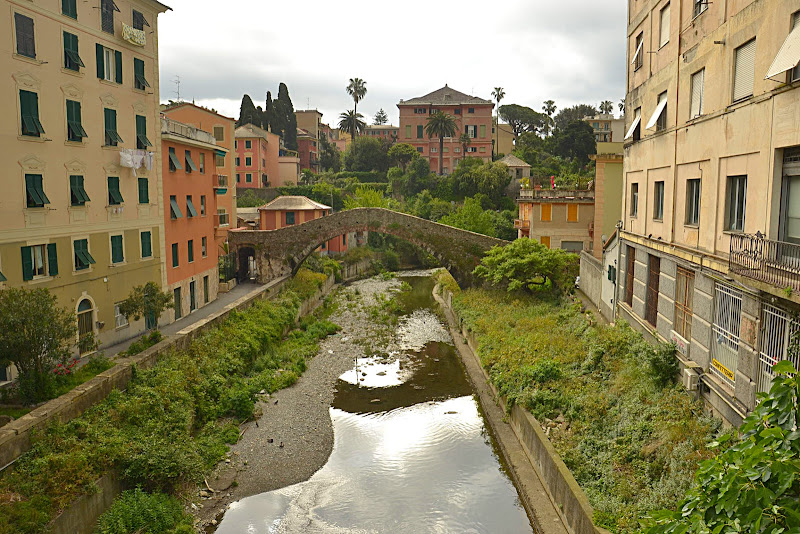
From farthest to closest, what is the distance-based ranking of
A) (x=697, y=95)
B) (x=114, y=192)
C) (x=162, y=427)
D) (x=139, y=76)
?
(x=139, y=76)
(x=114, y=192)
(x=162, y=427)
(x=697, y=95)

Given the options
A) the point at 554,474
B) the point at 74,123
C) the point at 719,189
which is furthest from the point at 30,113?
the point at 719,189

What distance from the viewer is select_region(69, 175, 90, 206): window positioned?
1817 centimetres

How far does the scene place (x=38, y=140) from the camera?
16.7 m

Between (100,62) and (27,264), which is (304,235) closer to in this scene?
(100,62)

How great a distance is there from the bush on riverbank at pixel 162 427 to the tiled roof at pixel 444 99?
→ 49.8 meters

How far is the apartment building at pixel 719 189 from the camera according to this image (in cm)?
873

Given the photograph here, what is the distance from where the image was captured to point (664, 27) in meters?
14.4

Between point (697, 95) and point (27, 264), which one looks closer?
point (697, 95)

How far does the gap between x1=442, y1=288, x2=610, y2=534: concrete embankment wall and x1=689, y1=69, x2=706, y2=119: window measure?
25.6 ft

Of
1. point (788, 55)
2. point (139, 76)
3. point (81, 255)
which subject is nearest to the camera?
point (788, 55)

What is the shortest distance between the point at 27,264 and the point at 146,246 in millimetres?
5769

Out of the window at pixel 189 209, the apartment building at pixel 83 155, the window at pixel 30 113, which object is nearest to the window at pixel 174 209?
the apartment building at pixel 83 155

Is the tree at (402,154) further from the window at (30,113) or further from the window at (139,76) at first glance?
the window at (30,113)

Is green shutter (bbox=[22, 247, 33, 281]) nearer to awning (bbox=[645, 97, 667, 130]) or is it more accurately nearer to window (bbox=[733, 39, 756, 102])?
awning (bbox=[645, 97, 667, 130])
